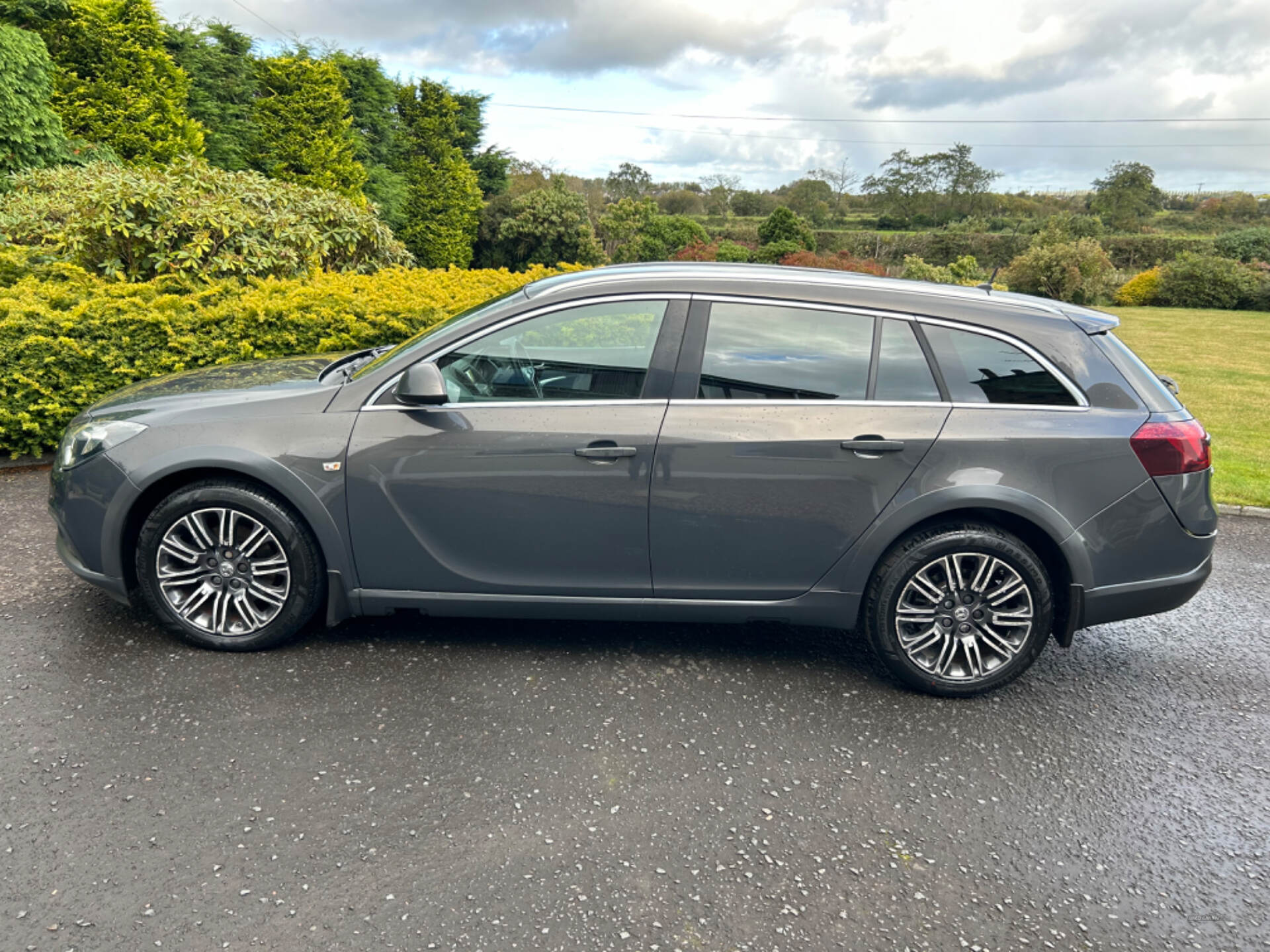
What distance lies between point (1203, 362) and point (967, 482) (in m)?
16.1

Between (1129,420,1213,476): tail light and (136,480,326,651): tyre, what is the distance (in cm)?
346

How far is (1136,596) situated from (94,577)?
4.43 metres

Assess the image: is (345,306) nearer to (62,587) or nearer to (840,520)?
(62,587)

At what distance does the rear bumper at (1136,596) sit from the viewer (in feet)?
11.7

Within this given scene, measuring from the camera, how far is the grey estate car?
349cm

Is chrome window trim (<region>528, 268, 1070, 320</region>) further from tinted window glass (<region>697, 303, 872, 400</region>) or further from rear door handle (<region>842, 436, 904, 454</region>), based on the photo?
rear door handle (<region>842, 436, 904, 454</region>)

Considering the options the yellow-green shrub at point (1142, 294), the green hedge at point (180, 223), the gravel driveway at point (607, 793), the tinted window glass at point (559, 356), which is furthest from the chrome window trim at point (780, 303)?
the yellow-green shrub at point (1142, 294)

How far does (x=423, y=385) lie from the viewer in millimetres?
3434

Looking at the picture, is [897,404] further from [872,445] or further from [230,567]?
[230,567]

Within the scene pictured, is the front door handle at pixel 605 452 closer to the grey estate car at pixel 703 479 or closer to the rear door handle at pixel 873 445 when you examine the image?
the grey estate car at pixel 703 479

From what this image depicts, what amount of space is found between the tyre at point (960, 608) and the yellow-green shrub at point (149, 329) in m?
5.00

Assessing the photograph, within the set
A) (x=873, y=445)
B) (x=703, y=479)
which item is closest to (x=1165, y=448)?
(x=873, y=445)

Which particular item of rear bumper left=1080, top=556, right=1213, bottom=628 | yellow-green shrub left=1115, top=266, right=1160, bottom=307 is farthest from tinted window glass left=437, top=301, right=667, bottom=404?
yellow-green shrub left=1115, top=266, right=1160, bottom=307

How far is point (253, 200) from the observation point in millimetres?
9289
